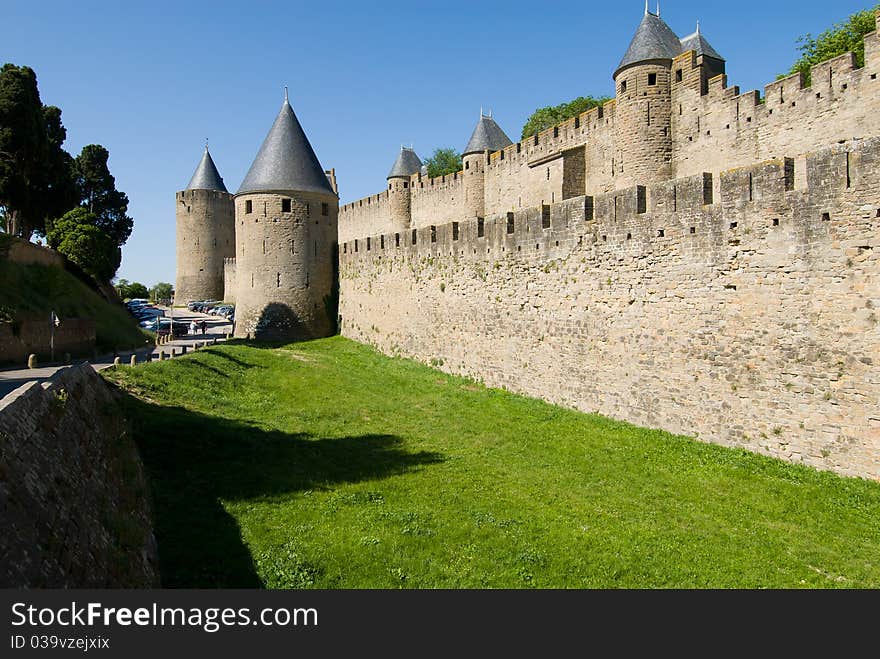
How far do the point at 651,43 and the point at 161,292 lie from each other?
61004mm

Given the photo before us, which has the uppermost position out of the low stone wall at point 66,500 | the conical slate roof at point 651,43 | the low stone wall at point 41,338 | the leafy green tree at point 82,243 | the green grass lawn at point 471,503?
the conical slate roof at point 651,43

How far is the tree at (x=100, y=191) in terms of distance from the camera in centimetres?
4588

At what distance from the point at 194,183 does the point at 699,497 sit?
49399mm

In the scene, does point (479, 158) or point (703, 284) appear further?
point (479, 158)

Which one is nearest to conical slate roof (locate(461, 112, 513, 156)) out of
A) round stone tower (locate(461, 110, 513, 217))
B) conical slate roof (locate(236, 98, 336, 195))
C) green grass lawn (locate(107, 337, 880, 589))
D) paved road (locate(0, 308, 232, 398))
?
round stone tower (locate(461, 110, 513, 217))

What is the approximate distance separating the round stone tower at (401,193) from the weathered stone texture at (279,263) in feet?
42.4

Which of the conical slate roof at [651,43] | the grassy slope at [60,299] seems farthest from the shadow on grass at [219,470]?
the conical slate roof at [651,43]

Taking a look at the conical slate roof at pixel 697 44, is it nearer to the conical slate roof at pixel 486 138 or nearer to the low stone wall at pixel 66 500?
the conical slate roof at pixel 486 138

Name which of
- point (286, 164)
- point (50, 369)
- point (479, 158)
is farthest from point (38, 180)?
point (479, 158)

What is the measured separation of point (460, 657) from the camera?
3.84 m

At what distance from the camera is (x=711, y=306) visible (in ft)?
35.1

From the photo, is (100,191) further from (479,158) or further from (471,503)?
(471,503)

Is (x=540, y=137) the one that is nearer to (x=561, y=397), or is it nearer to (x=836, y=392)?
(x=561, y=397)

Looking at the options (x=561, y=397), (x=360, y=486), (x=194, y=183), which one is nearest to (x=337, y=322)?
(x=561, y=397)
